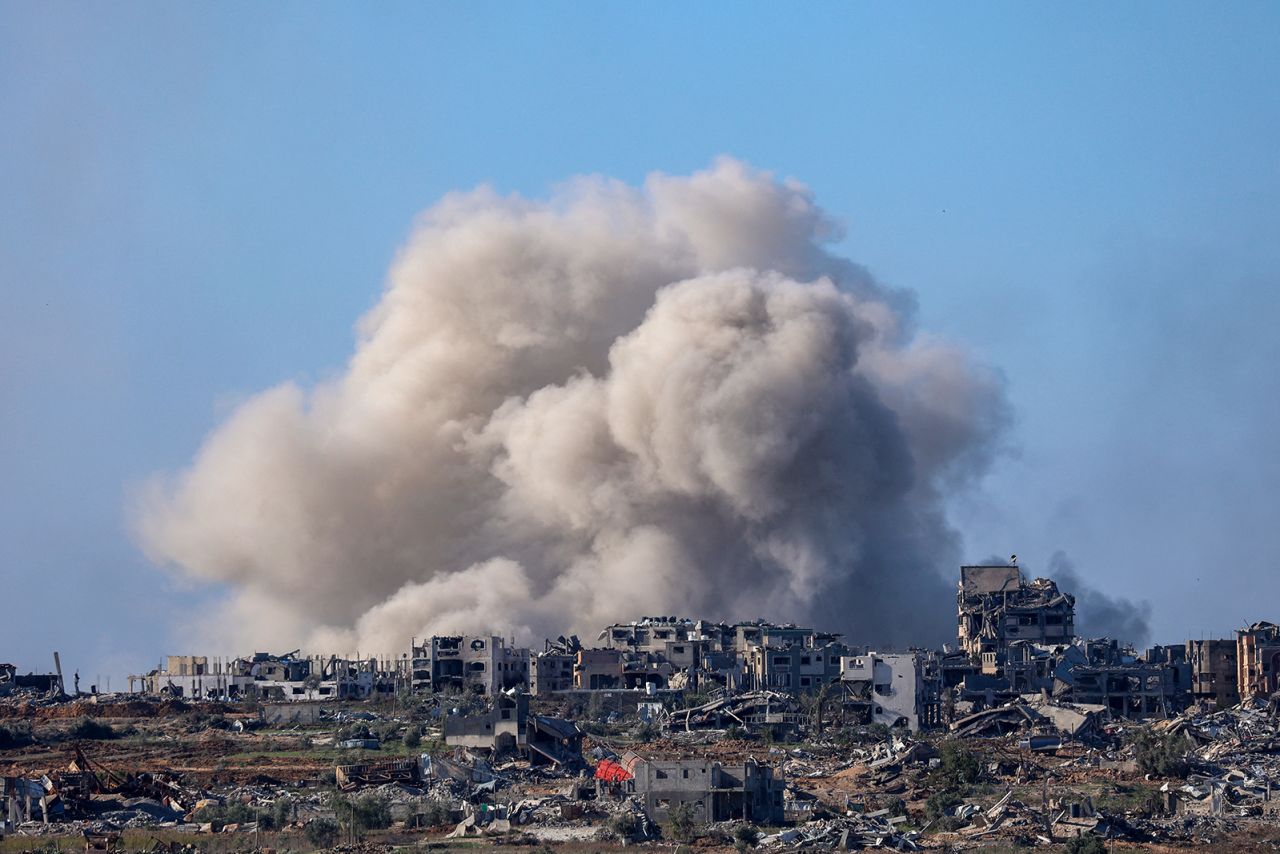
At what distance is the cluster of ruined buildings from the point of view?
50.9 m

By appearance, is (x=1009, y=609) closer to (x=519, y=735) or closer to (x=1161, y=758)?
(x=519, y=735)

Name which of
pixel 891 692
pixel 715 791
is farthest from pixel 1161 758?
pixel 891 692

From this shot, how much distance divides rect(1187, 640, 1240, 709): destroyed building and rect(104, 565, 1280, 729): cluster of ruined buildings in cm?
3

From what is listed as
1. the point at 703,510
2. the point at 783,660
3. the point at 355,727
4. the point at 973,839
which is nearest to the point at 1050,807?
the point at 973,839

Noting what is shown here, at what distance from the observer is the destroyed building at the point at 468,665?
56.0 metres

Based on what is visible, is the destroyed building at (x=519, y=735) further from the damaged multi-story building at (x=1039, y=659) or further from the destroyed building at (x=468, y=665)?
the destroyed building at (x=468, y=665)

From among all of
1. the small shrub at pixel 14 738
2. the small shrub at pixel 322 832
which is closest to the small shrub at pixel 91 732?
the small shrub at pixel 14 738

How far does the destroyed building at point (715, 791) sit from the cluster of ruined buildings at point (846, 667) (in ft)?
53.6

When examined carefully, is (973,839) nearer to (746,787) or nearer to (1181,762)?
(746,787)

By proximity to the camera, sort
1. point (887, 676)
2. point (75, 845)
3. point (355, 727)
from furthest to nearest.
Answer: point (887, 676)
point (355, 727)
point (75, 845)

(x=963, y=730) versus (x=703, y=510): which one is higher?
(x=703, y=510)

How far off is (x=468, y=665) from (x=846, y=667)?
10226 mm

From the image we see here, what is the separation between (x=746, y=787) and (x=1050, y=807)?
409cm

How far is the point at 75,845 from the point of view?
→ 99.4ft
